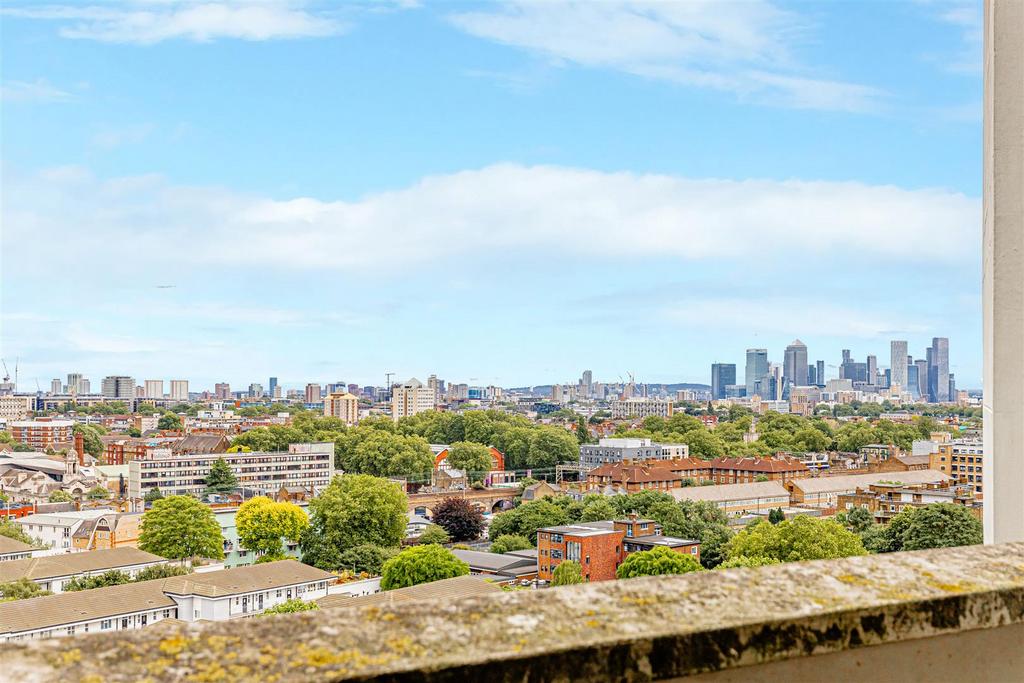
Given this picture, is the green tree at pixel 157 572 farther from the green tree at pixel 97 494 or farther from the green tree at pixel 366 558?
the green tree at pixel 97 494

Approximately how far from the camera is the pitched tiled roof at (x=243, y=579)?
1592 centimetres

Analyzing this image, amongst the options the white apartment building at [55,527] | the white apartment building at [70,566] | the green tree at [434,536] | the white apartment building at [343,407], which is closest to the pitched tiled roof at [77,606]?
the white apartment building at [70,566]

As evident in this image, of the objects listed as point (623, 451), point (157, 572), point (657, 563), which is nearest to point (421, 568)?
point (657, 563)

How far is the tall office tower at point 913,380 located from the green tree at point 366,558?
127 meters

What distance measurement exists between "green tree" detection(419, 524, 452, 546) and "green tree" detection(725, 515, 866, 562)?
7.35m

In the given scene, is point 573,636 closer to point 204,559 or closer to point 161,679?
point 161,679

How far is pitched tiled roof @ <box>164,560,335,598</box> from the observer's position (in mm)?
15922

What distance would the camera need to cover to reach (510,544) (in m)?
22.1

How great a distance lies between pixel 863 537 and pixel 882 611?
20702 millimetres

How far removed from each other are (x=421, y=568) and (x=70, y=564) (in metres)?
6.77

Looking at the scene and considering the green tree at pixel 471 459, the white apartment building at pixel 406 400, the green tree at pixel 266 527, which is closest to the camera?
the green tree at pixel 266 527

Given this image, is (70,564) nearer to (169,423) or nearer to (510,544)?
(510,544)

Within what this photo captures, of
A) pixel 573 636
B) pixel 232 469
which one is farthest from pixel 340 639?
pixel 232 469

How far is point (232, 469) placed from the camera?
120 ft
